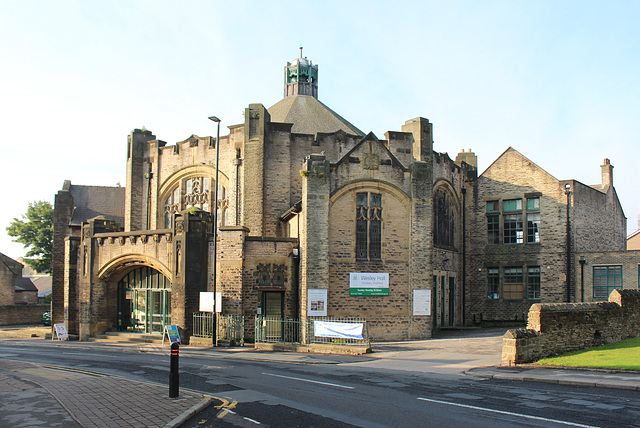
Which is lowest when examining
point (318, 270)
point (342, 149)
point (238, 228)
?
point (318, 270)

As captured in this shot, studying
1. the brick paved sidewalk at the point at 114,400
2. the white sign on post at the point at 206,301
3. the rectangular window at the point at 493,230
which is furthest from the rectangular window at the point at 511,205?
the brick paved sidewalk at the point at 114,400

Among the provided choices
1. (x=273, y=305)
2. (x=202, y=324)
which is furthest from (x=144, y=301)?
(x=273, y=305)

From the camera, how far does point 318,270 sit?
2628 centimetres

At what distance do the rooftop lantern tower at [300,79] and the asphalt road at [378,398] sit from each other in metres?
28.0

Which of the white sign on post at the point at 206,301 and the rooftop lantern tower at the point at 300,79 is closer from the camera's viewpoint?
the white sign on post at the point at 206,301

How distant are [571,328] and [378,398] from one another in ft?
32.1

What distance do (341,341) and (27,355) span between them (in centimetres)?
1256

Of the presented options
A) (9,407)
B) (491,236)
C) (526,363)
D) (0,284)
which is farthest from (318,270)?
(0,284)

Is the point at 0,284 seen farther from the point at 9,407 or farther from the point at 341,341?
the point at 9,407

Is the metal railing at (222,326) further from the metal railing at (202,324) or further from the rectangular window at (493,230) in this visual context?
the rectangular window at (493,230)

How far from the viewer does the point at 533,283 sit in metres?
34.0

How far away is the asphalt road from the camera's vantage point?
9711 millimetres

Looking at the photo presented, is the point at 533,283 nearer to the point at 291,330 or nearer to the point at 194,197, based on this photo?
the point at 291,330

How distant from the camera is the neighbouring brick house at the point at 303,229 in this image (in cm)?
2714
